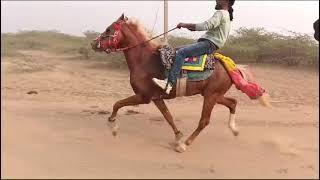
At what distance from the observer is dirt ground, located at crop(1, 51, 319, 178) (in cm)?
645

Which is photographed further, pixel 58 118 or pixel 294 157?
pixel 58 118

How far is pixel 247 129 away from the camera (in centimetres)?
952

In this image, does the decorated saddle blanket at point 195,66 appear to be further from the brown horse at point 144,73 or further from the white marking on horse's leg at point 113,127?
the white marking on horse's leg at point 113,127

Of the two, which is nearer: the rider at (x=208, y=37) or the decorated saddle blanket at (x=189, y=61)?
the rider at (x=208, y=37)

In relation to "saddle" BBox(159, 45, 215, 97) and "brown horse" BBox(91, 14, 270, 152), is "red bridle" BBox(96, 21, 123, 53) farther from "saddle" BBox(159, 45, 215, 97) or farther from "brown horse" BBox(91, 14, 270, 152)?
"saddle" BBox(159, 45, 215, 97)

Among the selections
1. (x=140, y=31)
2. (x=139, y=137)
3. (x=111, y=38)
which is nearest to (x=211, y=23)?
(x=140, y=31)

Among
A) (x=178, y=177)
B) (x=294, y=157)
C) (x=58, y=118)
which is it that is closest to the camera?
(x=178, y=177)

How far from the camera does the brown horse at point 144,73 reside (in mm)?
8336

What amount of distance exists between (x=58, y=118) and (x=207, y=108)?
2.34 metres

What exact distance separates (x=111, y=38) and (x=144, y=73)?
27.1 inches

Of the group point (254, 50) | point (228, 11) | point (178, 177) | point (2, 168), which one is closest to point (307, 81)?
point (254, 50)

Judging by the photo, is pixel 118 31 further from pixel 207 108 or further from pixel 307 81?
pixel 307 81

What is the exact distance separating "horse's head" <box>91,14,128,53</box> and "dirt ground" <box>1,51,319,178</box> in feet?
3.93

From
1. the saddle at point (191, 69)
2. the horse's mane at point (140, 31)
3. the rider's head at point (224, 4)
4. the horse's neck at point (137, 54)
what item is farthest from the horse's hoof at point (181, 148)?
the rider's head at point (224, 4)
